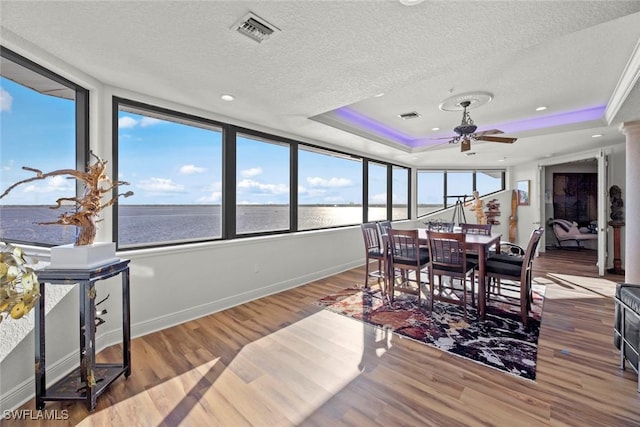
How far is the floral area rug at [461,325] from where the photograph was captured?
235 centimetres

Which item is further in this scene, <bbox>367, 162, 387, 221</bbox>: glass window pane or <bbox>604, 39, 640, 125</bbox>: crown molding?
<bbox>367, 162, 387, 221</bbox>: glass window pane

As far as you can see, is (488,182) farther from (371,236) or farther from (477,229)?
(371,236)

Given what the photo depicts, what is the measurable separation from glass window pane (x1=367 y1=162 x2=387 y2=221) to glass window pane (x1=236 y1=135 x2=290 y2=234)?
228 centimetres

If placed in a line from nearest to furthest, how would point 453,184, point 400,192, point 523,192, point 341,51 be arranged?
point 341,51, point 523,192, point 400,192, point 453,184

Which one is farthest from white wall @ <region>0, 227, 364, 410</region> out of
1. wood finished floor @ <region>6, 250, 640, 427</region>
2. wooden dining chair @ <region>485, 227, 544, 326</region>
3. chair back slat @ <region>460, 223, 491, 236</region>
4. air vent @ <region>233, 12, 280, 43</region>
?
wooden dining chair @ <region>485, 227, 544, 326</region>

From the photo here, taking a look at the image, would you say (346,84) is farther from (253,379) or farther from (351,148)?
(351,148)

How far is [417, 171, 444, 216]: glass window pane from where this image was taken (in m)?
7.93

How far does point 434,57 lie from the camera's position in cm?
207

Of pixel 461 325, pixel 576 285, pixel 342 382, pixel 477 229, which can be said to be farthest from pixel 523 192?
pixel 342 382

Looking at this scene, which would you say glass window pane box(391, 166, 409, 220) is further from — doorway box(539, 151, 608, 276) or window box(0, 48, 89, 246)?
window box(0, 48, 89, 246)

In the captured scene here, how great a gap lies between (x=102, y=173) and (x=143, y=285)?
1.28 meters

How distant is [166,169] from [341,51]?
268 cm

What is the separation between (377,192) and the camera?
665 centimetres

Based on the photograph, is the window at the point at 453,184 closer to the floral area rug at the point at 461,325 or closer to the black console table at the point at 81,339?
the floral area rug at the point at 461,325
